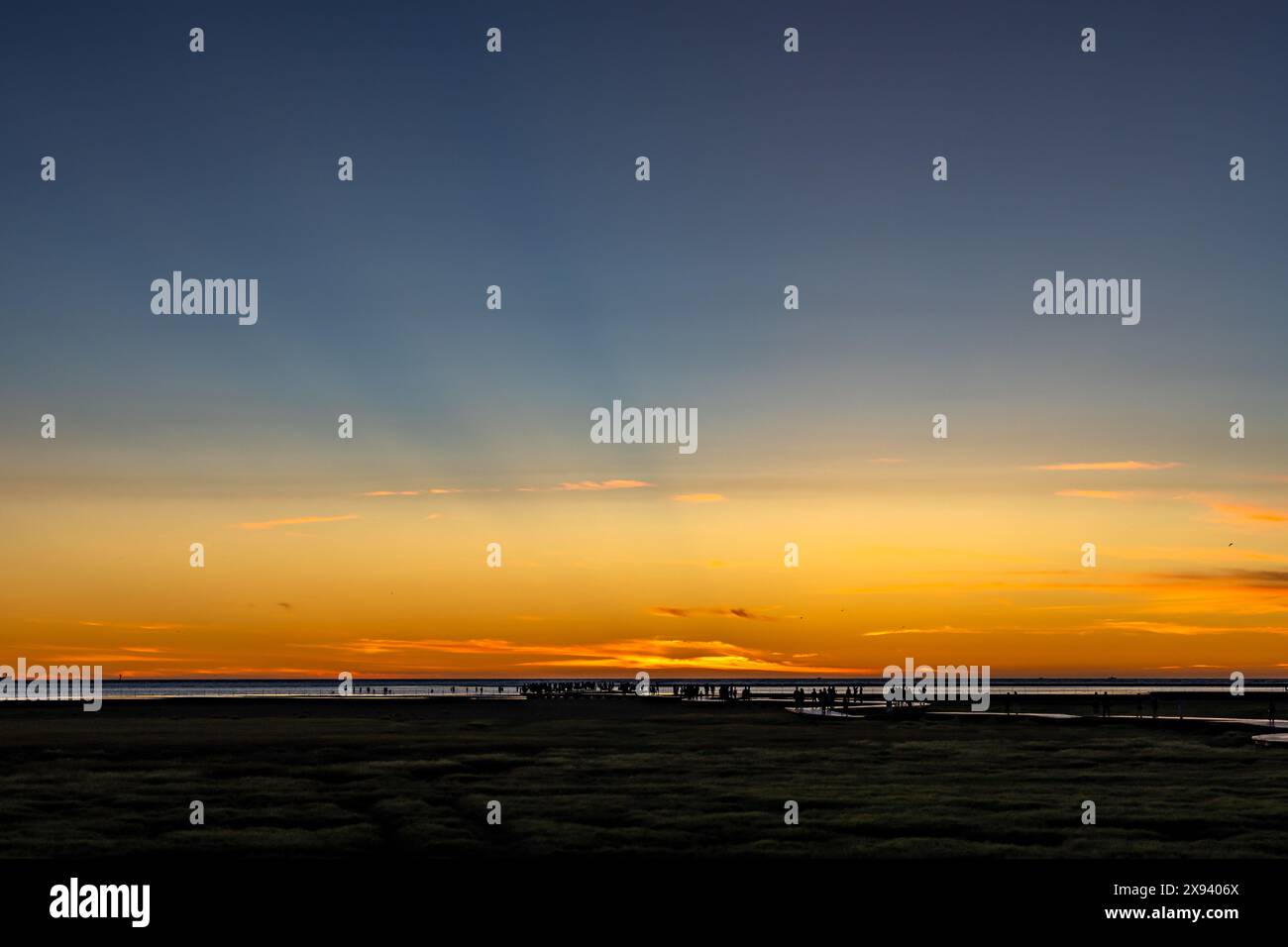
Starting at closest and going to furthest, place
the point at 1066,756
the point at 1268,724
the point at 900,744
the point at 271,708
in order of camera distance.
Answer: the point at 1066,756, the point at 900,744, the point at 1268,724, the point at 271,708

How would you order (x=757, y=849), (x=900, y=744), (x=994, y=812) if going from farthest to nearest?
1. (x=900, y=744)
2. (x=994, y=812)
3. (x=757, y=849)

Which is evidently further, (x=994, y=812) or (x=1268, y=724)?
(x=1268, y=724)
